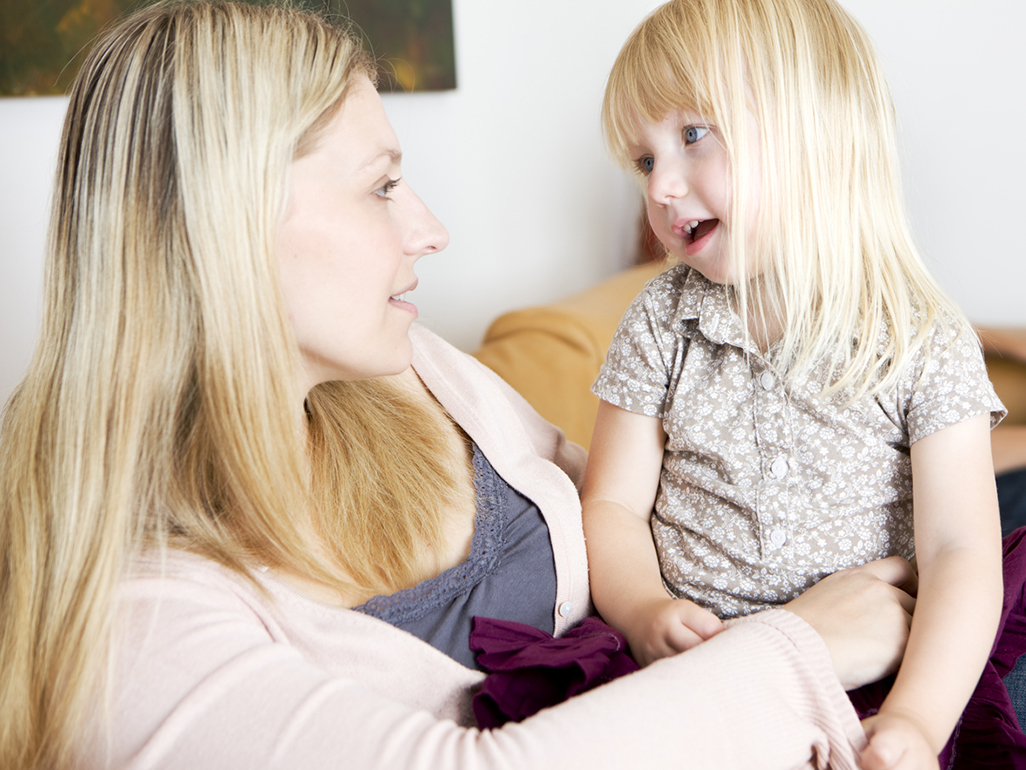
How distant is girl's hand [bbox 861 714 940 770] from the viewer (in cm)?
72

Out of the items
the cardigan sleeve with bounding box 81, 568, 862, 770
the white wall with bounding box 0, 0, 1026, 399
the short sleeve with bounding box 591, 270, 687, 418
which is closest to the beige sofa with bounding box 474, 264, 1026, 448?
the white wall with bounding box 0, 0, 1026, 399

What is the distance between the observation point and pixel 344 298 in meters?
0.88

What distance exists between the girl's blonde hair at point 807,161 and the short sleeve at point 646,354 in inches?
5.1

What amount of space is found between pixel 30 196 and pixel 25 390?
67cm

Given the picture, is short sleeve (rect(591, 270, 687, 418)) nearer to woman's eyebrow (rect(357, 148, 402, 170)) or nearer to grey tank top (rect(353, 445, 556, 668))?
grey tank top (rect(353, 445, 556, 668))

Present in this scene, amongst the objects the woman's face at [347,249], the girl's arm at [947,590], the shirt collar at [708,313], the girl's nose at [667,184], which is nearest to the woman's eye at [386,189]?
the woman's face at [347,249]

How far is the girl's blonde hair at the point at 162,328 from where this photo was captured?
2.52 feet

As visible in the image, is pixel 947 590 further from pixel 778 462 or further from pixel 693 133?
pixel 693 133

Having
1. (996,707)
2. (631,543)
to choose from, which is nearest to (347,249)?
(631,543)

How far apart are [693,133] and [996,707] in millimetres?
731

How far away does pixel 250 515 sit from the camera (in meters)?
0.83

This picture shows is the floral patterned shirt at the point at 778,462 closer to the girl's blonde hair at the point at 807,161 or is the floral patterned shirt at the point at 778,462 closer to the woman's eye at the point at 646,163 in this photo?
the girl's blonde hair at the point at 807,161

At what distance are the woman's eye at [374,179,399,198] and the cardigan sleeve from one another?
43 cm

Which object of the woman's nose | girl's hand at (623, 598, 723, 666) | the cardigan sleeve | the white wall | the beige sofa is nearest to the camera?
the cardigan sleeve
